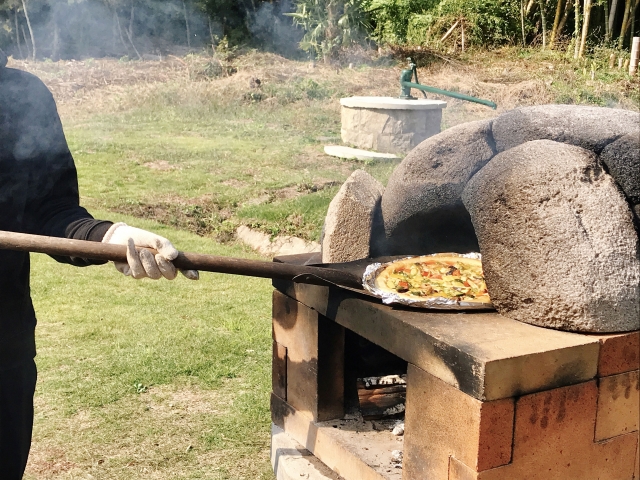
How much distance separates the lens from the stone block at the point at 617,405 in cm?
214

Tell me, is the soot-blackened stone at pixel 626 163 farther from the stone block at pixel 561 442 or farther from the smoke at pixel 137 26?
the smoke at pixel 137 26

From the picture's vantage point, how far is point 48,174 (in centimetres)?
249

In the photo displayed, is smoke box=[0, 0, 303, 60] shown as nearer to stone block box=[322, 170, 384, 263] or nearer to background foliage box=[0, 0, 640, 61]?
background foliage box=[0, 0, 640, 61]

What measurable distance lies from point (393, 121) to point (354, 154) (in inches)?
24.8

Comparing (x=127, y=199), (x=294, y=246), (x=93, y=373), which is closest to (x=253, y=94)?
(x=127, y=199)

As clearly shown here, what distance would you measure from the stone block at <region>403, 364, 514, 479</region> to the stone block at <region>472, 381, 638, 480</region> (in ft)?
0.14

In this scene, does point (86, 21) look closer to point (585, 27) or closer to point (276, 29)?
point (276, 29)

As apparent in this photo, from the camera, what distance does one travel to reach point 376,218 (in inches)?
122

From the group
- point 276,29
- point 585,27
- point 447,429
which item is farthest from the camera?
point 276,29

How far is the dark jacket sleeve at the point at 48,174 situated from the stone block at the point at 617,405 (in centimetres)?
165

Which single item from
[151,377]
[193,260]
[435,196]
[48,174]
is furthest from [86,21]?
[193,260]

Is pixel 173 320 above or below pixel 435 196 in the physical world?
below

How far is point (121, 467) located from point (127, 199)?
530 cm

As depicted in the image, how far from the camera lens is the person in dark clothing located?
2.37m
